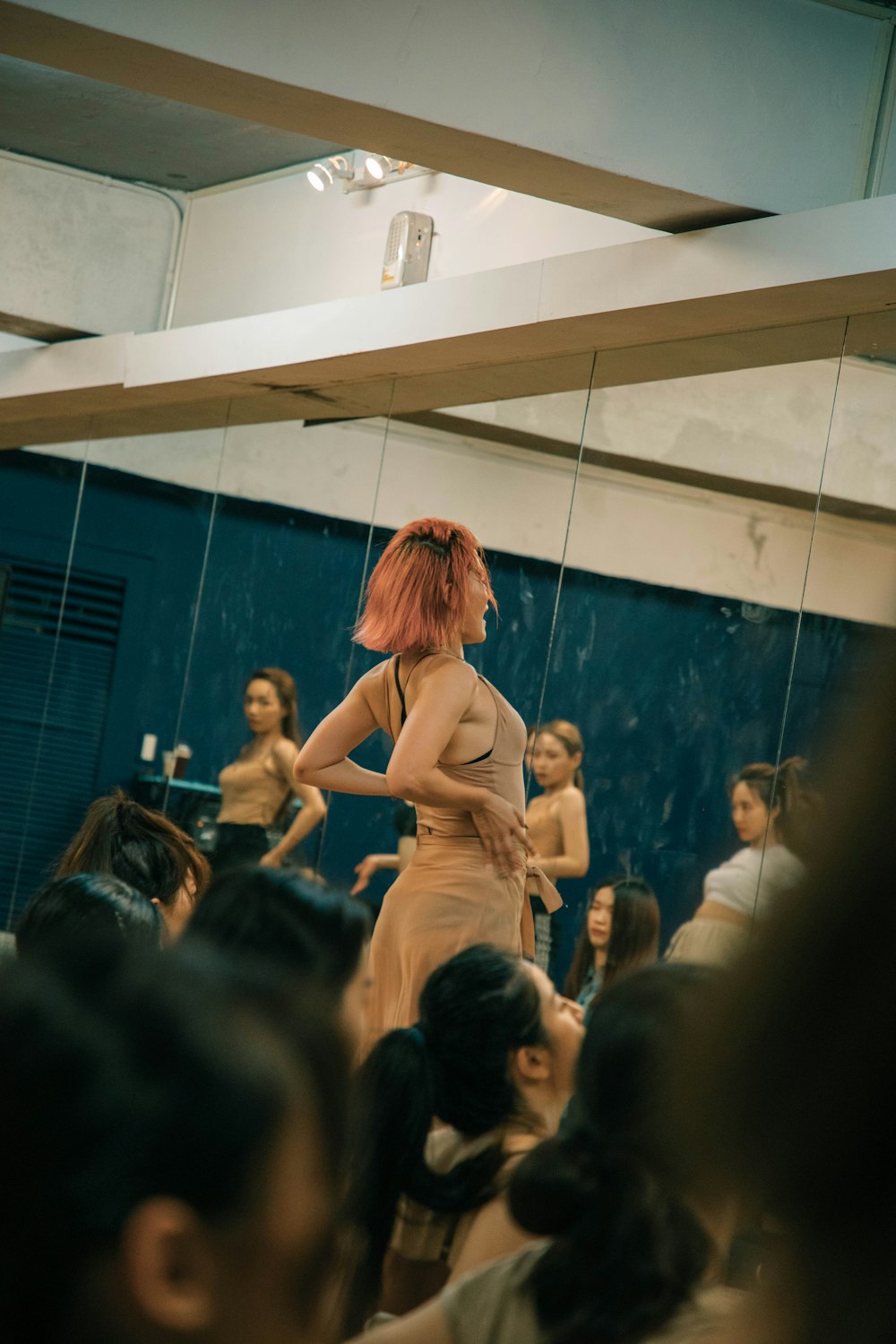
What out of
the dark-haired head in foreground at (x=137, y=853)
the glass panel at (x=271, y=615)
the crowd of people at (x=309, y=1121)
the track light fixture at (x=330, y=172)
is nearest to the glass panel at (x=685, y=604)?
the glass panel at (x=271, y=615)

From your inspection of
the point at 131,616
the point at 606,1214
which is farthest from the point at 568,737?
the point at 606,1214

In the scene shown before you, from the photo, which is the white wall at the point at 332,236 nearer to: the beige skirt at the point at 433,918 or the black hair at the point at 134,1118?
the beige skirt at the point at 433,918

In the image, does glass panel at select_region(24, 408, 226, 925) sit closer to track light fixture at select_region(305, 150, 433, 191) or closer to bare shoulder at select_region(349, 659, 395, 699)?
track light fixture at select_region(305, 150, 433, 191)

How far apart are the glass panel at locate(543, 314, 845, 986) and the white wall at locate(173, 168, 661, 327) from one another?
0.63 metres

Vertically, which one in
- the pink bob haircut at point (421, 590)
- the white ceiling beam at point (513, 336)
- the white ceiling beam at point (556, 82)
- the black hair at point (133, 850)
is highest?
the white ceiling beam at point (556, 82)

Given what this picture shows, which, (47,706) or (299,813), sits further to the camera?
(47,706)

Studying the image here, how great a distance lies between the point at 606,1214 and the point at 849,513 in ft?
9.58

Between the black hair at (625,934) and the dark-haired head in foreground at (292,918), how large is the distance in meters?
2.07

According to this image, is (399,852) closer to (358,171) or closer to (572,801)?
(572,801)

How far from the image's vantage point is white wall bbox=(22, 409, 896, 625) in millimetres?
3846

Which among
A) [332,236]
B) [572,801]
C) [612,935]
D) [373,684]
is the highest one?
[332,236]

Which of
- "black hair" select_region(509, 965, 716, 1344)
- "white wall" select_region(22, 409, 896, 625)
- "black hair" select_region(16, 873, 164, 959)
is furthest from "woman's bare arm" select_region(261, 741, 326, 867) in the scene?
"black hair" select_region(509, 965, 716, 1344)

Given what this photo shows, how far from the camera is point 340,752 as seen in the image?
149 inches

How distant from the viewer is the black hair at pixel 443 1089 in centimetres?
186
